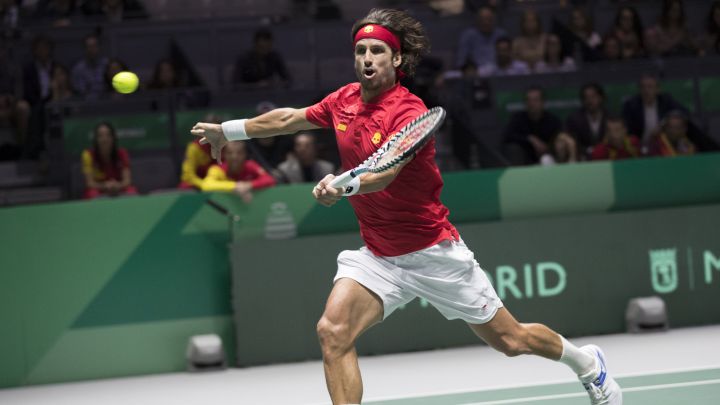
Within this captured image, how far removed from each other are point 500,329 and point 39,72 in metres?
7.51

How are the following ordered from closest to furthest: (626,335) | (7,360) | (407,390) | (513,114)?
(407,390), (7,360), (626,335), (513,114)

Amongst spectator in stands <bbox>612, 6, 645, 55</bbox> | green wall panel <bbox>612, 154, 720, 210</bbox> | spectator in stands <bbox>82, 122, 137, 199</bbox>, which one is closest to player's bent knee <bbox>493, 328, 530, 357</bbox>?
green wall panel <bbox>612, 154, 720, 210</bbox>

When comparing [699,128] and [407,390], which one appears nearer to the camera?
[407,390]

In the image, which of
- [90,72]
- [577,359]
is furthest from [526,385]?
[90,72]

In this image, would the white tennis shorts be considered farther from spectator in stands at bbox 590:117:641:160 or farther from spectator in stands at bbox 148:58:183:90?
spectator in stands at bbox 148:58:183:90

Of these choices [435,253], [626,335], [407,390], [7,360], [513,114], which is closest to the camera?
[435,253]

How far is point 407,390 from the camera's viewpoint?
792 cm

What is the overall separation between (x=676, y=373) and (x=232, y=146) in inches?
148

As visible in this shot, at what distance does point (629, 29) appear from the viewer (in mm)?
13078

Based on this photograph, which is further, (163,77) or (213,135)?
(163,77)

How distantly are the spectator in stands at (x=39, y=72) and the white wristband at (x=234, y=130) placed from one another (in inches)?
246

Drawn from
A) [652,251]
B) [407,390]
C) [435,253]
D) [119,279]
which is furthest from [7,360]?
[652,251]

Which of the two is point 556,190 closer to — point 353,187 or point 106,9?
point 353,187

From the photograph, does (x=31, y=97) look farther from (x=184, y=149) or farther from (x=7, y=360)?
(x=7, y=360)
